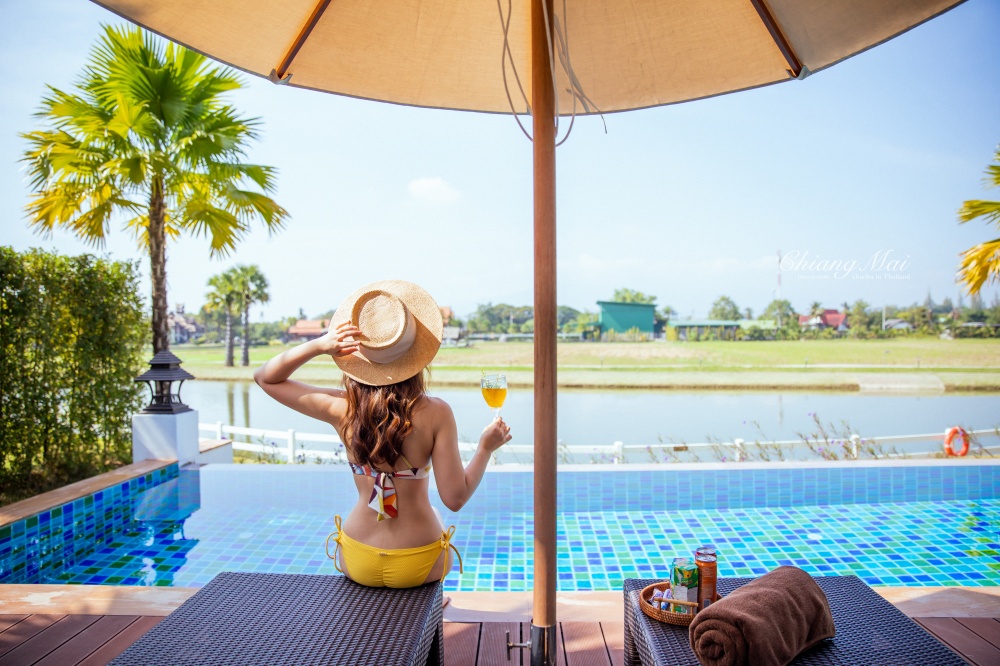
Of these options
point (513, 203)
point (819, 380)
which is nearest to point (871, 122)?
point (819, 380)

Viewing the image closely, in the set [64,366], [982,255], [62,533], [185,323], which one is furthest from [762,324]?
[62,533]

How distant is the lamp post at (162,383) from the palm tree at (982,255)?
7.81 meters

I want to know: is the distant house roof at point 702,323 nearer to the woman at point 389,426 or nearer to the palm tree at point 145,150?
the palm tree at point 145,150

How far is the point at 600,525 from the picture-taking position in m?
4.51

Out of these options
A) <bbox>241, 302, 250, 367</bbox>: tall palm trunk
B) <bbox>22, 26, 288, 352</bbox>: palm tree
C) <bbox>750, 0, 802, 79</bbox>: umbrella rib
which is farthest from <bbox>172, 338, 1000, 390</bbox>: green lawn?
<bbox>750, 0, 802, 79</bbox>: umbrella rib

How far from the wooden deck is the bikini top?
0.54 meters

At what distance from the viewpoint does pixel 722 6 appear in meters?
1.87

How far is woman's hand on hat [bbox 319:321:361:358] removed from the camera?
1.72m

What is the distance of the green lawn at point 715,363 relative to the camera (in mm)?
16031

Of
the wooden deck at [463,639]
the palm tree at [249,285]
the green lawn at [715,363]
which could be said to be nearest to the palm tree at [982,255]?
the wooden deck at [463,639]

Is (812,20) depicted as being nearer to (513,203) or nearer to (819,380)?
(819,380)

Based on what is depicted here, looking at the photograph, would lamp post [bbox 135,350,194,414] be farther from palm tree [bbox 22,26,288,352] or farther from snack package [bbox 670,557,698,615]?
snack package [bbox 670,557,698,615]

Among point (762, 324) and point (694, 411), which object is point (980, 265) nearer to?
point (694, 411)

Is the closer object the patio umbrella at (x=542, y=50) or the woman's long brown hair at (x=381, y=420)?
the patio umbrella at (x=542, y=50)
